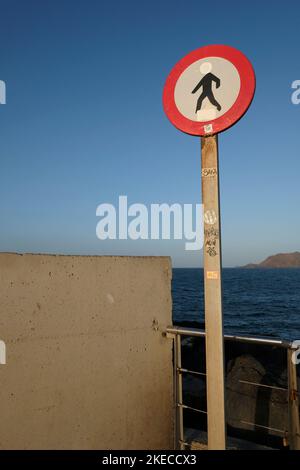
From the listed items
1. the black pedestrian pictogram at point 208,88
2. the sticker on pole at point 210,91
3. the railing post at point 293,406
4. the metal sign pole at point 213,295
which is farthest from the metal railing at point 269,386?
the black pedestrian pictogram at point 208,88

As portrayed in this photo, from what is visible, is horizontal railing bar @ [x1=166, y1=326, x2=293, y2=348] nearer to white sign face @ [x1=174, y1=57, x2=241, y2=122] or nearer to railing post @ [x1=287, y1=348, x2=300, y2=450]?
railing post @ [x1=287, y1=348, x2=300, y2=450]

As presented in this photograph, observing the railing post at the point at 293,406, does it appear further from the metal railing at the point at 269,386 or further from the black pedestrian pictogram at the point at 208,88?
the black pedestrian pictogram at the point at 208,88

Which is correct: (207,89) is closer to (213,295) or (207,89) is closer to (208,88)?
(208,88)

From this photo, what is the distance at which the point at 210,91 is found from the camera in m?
2.27

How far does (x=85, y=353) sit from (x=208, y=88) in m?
1.94

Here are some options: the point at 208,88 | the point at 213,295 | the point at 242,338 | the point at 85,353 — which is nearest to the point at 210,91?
the point at 208,88

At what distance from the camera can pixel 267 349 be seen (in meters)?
18.6

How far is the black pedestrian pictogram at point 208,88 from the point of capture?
2.26m

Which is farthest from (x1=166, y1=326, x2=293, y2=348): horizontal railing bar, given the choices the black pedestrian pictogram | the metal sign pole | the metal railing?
the black pedestrian pictogram

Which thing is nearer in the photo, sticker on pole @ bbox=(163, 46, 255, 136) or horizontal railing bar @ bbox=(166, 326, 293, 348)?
sticker on pole @ bbox=(163, 46, 255, 136)

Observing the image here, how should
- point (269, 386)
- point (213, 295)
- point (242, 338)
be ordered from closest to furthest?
point (213, 295), point (242, 338), point (269, 386)

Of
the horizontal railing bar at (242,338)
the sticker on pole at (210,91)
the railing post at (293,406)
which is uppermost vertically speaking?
the sticker on pole at (210,91)

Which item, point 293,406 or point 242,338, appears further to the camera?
point 242,338

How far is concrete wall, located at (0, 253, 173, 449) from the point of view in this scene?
2297 millimetres
